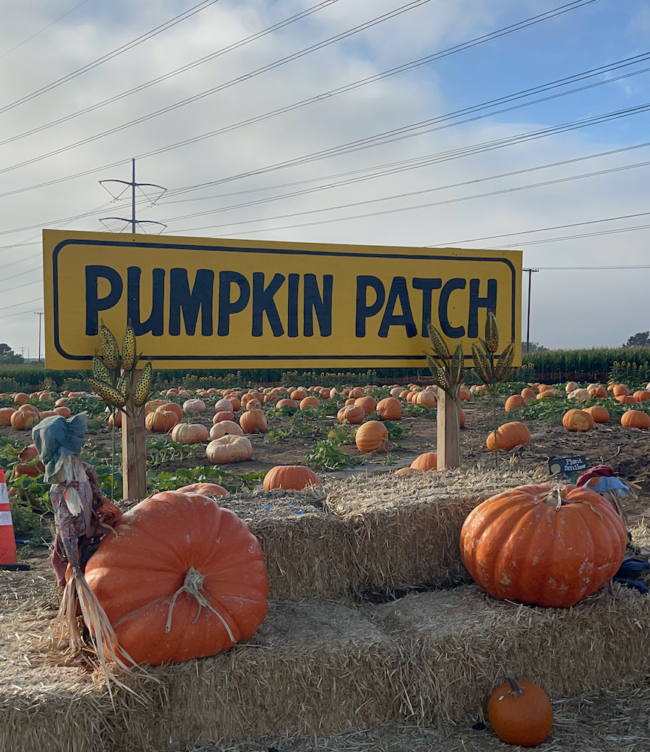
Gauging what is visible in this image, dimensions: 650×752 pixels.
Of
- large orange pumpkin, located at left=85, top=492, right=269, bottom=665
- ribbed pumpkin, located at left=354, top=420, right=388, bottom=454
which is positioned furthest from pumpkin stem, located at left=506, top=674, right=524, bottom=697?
ribbed pumpkin, located at left=354, top=420, right=388, bottom=454

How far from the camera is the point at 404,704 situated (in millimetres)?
2707

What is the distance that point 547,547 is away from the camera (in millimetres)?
2996

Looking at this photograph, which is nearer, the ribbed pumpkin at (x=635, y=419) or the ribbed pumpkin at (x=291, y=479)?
the ribbed pumpkin at (x=291, y=479)

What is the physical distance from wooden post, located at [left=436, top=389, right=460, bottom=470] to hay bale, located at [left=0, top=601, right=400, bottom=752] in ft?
7.58

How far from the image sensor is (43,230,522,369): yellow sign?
402 cm

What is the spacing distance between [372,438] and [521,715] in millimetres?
6905

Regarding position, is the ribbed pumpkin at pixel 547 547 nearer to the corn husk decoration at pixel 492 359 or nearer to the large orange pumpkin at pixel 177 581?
the large orange pumpkin at pixel 177 581

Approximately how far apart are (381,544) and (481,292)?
2.27 metres

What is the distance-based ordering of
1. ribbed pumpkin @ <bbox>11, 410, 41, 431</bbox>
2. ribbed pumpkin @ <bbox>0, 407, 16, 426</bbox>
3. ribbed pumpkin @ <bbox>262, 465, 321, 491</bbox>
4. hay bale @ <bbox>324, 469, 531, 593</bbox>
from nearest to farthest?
1. hay bale @ <bbox>324, 469, 531, 593</bbox>
2. ribbed pumpkin @ <bbox>262, 465, 321, 491</bbox>
3. ribbed pumpkin @ <bbox>11, 410, 41, 431</bbox>
4. ribbed pumpkin @ <bbox>0, 407, 16, 426</bbox>

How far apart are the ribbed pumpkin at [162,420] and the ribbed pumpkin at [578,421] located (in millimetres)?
6820

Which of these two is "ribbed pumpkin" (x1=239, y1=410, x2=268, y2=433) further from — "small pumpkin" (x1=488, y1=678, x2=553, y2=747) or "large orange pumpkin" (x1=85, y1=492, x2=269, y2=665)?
"small pumpkin" (x1=488, y1=678, x2=553, y2=747)

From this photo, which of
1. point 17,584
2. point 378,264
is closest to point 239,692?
point 17,584

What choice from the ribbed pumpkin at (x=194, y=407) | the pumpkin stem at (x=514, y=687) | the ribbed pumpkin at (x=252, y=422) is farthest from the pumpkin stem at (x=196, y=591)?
the ribbed pumpkin at (x=194, y=407)

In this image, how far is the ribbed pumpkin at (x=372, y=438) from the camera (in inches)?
371
